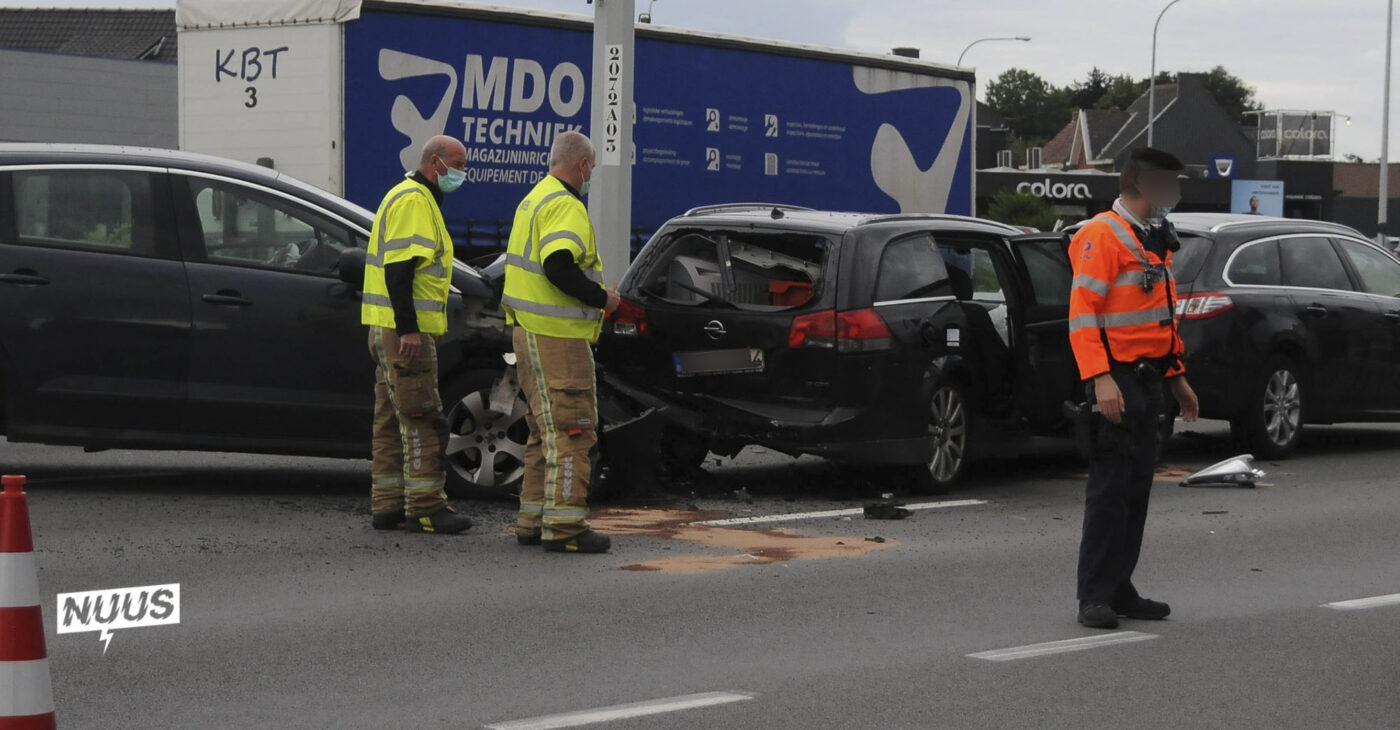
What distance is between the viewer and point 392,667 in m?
6.25

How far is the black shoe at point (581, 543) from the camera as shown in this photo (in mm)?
8680

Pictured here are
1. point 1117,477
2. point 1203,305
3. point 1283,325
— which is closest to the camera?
point 1117,477

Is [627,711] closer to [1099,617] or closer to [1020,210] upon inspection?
[1099,617]

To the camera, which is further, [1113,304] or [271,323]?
[271,323]

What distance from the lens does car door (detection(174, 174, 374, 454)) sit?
9.59 m

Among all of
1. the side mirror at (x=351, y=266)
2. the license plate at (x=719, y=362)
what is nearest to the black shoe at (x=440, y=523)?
the side mirror at (x=351, y=266)

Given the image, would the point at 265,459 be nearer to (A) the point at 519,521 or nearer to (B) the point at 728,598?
(A) the point at 519,521

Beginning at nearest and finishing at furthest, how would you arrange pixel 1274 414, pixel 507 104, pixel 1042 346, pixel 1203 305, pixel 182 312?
1. pixel 182 312
2. pixel 1042 346
3. pixel 1203 305
4. pixel 1274 414
5. pixel 507 104

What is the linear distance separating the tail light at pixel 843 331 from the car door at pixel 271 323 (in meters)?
2.38

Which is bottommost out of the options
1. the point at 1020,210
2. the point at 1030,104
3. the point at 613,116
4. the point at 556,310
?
the point at 556,310

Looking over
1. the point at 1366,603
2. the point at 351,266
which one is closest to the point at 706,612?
the point at 1366,603

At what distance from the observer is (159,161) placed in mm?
9773

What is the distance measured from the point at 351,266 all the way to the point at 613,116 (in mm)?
4879

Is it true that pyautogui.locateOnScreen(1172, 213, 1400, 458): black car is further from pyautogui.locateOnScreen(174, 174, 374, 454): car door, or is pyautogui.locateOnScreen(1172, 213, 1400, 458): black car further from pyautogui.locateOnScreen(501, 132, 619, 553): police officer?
pyautogui.locateOnScreen(174, 174, 374, 454): car door
